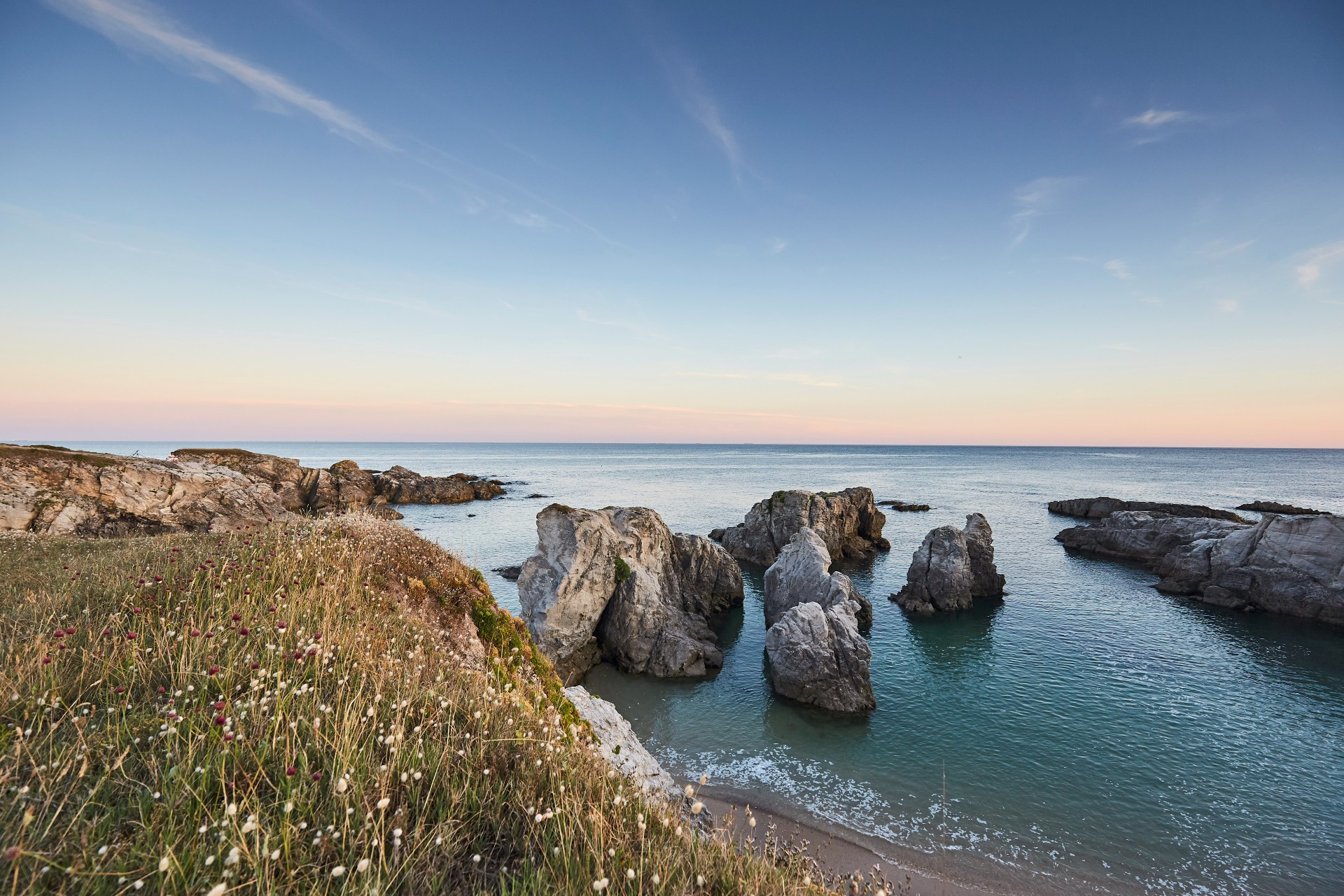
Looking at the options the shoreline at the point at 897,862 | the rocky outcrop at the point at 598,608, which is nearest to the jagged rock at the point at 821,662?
the rocky outcrop at the point at 598,608

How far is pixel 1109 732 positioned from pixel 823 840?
44.3ft

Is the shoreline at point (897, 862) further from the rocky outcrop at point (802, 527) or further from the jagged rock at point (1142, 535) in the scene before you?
the jagged rock at point (1142, 535)

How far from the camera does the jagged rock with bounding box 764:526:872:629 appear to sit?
103 ft

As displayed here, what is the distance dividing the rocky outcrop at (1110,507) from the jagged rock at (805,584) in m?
58.2

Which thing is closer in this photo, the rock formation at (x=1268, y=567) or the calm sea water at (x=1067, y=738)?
the calm sea water at (x=1067, y=738)

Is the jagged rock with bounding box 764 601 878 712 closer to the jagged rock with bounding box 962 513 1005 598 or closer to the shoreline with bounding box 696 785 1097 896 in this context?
the shoreline with bounding box 696 785 1097 896

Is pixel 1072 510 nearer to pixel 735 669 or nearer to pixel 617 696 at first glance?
pixel 735 669

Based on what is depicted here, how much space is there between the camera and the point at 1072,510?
7869 cm

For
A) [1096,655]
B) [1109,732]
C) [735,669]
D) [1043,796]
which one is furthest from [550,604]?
[1096,655]

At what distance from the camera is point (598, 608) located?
27.1 m

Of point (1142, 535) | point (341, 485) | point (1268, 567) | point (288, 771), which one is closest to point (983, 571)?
point (1268, 567)

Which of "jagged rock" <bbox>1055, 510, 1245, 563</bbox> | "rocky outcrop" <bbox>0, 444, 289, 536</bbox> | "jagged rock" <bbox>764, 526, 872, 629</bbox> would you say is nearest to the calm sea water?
→ "jagged rock" <bbox>764, 526, 872, 629</bbox>

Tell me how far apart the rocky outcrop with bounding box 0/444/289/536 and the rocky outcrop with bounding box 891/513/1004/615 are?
124 ft

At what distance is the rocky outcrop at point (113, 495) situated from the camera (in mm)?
27141
